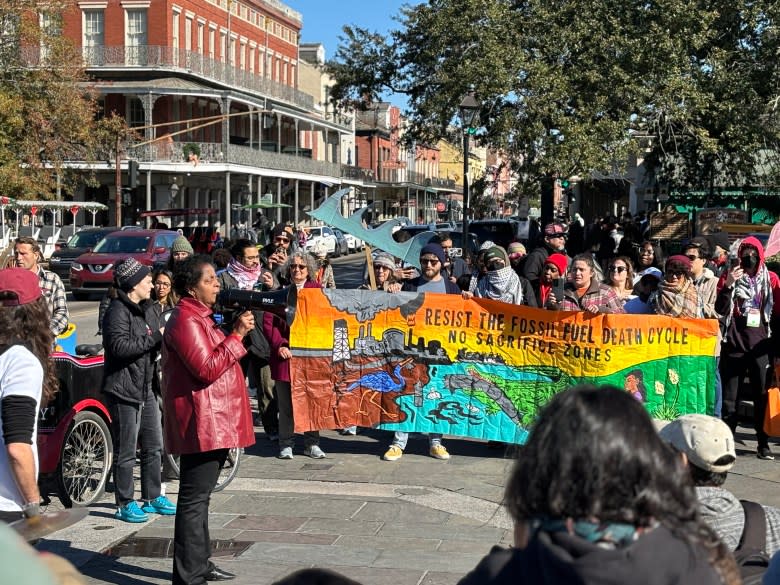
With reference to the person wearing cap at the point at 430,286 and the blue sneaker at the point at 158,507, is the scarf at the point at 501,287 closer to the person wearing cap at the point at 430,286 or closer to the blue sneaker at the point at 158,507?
the person wearing cap at the point at 430,286

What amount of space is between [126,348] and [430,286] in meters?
3.34

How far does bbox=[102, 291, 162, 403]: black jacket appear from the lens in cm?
721

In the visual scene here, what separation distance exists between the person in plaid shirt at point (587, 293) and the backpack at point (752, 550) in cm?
580

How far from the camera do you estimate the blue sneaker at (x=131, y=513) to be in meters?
7.32

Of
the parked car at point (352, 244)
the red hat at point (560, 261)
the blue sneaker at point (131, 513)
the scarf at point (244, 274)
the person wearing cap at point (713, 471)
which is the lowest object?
the blue sneaker at point (131, 513)

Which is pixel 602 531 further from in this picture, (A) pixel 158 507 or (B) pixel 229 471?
(B) pixel 229 471

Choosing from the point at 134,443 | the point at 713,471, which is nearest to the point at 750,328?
the point at 134,443

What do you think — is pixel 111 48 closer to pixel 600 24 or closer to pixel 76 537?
pixel 600 24

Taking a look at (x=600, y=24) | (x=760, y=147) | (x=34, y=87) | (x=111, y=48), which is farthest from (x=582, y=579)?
(x=111, y=48)

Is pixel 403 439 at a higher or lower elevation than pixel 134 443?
lower

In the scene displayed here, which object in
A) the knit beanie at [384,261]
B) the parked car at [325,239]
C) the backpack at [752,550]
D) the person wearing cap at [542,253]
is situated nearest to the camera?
the backpack at [752,550]

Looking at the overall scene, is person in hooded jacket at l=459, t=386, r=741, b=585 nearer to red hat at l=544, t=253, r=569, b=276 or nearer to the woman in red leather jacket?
the woman in red leather jacket

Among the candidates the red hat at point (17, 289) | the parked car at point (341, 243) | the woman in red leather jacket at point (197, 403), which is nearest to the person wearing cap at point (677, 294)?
the woman in red leather jacket at point (197, 403)

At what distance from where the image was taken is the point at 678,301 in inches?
361
